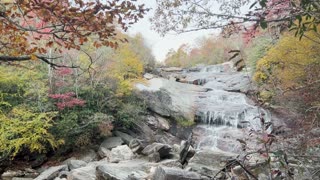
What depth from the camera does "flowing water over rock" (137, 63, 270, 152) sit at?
1062 cm

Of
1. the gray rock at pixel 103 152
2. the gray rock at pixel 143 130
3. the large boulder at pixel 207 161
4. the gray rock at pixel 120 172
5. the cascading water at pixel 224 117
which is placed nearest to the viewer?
the gray rock at pixel 120 172

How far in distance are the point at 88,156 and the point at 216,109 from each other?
560 centimetres

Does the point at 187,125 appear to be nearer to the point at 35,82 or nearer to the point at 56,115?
the point at 56,115

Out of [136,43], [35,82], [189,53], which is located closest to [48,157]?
[35,82]

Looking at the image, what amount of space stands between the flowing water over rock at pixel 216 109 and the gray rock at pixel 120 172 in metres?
3.83

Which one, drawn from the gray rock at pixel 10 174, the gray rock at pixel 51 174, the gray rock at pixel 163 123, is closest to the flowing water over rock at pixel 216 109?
the gray rock at pixel 163 123

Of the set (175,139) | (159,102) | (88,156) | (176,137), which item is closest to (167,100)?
(159,102)

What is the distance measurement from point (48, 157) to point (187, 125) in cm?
531

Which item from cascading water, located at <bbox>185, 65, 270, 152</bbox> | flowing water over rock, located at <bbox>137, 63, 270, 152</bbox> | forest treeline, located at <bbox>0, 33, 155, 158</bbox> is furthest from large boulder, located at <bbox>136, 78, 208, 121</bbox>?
forest treeline, located at <bbox>0, 33, 155, 158</bbox>

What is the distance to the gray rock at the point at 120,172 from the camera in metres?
5.98

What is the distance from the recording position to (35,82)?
10.4 meters

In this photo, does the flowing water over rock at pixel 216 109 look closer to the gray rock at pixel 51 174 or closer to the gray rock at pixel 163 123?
the gray rock at pixel 163 123

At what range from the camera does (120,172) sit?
6.20 meters

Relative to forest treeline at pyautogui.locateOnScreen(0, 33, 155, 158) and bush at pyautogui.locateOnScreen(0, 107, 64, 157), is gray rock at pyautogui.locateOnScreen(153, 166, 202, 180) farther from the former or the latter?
bush at pyautogui.locateOnScreen(0, 107, 64, 157)
